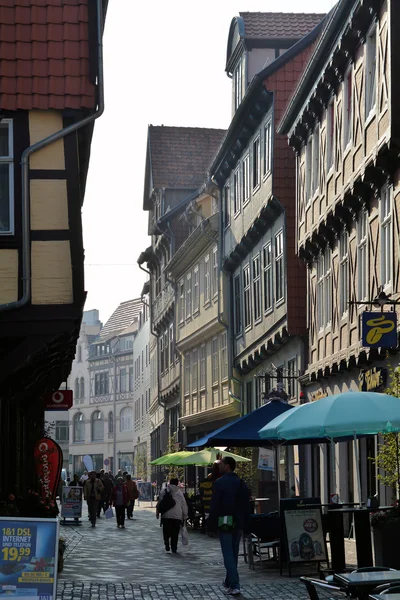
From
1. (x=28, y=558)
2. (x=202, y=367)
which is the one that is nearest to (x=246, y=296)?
(x=202, y=367)

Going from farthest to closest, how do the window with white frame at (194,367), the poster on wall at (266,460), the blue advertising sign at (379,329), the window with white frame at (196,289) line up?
the window with white frame at (194,367), the window with white frame at (196,289), the poster on wall at (266,460), the blue advertising sign at (379,329)

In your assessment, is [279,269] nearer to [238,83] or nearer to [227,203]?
[238,83]

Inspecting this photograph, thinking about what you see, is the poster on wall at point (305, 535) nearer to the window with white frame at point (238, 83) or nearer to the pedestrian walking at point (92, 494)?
the pedestrian walking at point (92, 494)

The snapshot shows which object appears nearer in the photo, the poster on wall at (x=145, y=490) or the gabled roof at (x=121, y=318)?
the poster on wall at (x=145, y=490)

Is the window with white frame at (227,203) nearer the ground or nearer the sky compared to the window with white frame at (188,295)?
nearer the sky

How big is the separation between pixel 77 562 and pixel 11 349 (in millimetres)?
6163

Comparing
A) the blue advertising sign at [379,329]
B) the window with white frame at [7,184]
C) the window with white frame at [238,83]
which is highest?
the window with white frame at [238,83]

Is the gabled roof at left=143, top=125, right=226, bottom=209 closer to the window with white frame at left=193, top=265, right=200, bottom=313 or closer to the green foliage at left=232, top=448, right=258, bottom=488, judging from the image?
the window with white frame at left=193, top=265, right=200, bottom=313

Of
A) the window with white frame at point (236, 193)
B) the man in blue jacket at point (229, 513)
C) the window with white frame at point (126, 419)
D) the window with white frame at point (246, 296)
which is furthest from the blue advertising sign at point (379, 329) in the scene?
the window with white frame at point (126, 419)

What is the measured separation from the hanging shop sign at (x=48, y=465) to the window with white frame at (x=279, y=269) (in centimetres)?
1173

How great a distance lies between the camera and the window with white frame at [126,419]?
10438 centimetres

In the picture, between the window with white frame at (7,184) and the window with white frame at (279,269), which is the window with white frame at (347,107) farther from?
the window with white frame at (7,184)

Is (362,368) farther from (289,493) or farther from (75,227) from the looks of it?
(75,227)

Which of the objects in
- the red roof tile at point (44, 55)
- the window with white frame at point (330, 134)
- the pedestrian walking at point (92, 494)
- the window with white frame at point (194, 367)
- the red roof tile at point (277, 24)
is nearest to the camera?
the red roof tile at point (44, 55)
